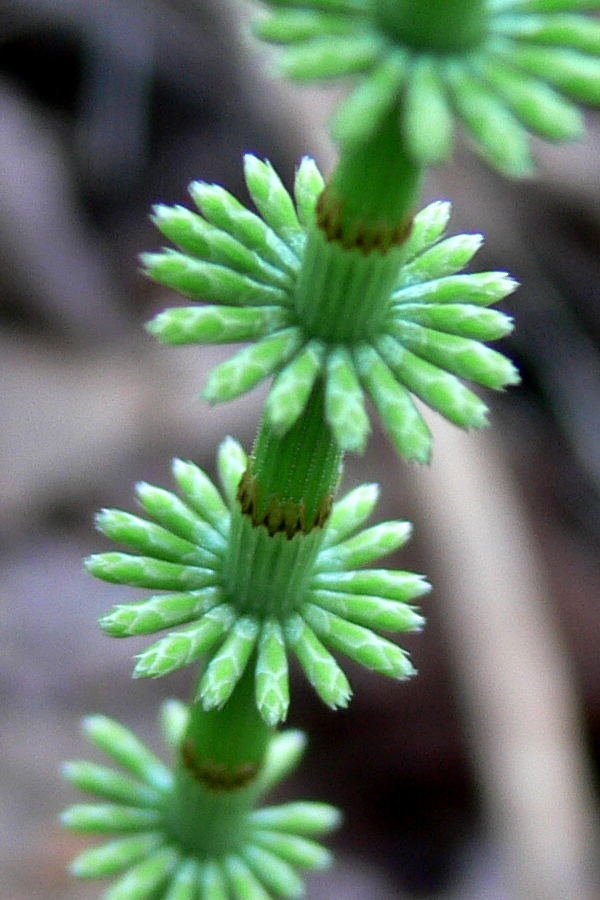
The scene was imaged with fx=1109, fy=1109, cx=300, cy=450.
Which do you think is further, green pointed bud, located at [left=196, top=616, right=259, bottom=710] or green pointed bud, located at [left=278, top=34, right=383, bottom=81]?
green pointed bud, located at [left=196, top=616, right=259, bottom=710]

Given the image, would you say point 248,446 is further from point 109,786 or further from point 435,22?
point 435,22

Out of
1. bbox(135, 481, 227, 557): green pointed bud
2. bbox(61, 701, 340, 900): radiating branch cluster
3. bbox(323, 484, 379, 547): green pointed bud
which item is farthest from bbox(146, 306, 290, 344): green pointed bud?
bbox(61, 701, 340, 900): radiating branch cluster

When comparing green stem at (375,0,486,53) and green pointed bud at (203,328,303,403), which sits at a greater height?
green stem at (375,0,486,53)

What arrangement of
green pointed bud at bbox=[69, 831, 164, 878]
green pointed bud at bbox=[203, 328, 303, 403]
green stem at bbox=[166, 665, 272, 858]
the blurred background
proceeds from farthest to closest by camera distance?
the blurred background → green pointed bud at bbox=[69, 831, 164, 878] → green stem at bbox=[166, 665, 272, 858] → green pointed bud at bbox=[203, 328, 303, 403]

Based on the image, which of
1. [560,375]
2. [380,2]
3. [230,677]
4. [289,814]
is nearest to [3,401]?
[560,375]

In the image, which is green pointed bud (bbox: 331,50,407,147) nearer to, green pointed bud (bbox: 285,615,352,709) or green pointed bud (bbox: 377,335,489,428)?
green pointed bud (bbox: 377,335,489,428)

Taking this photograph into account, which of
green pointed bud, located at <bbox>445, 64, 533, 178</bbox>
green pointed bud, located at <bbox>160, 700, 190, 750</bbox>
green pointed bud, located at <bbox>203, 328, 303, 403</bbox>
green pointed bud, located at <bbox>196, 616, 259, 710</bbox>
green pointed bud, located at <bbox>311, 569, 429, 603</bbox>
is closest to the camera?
green pointed bud, located at <bbox>445, 64, 533, 178</bbox>

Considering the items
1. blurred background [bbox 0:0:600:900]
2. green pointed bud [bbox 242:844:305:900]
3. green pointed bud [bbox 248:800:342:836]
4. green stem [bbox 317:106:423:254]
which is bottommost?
green pointed bud [bbox 242:844:305:900]

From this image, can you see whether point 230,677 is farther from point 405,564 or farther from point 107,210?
point 107,210
